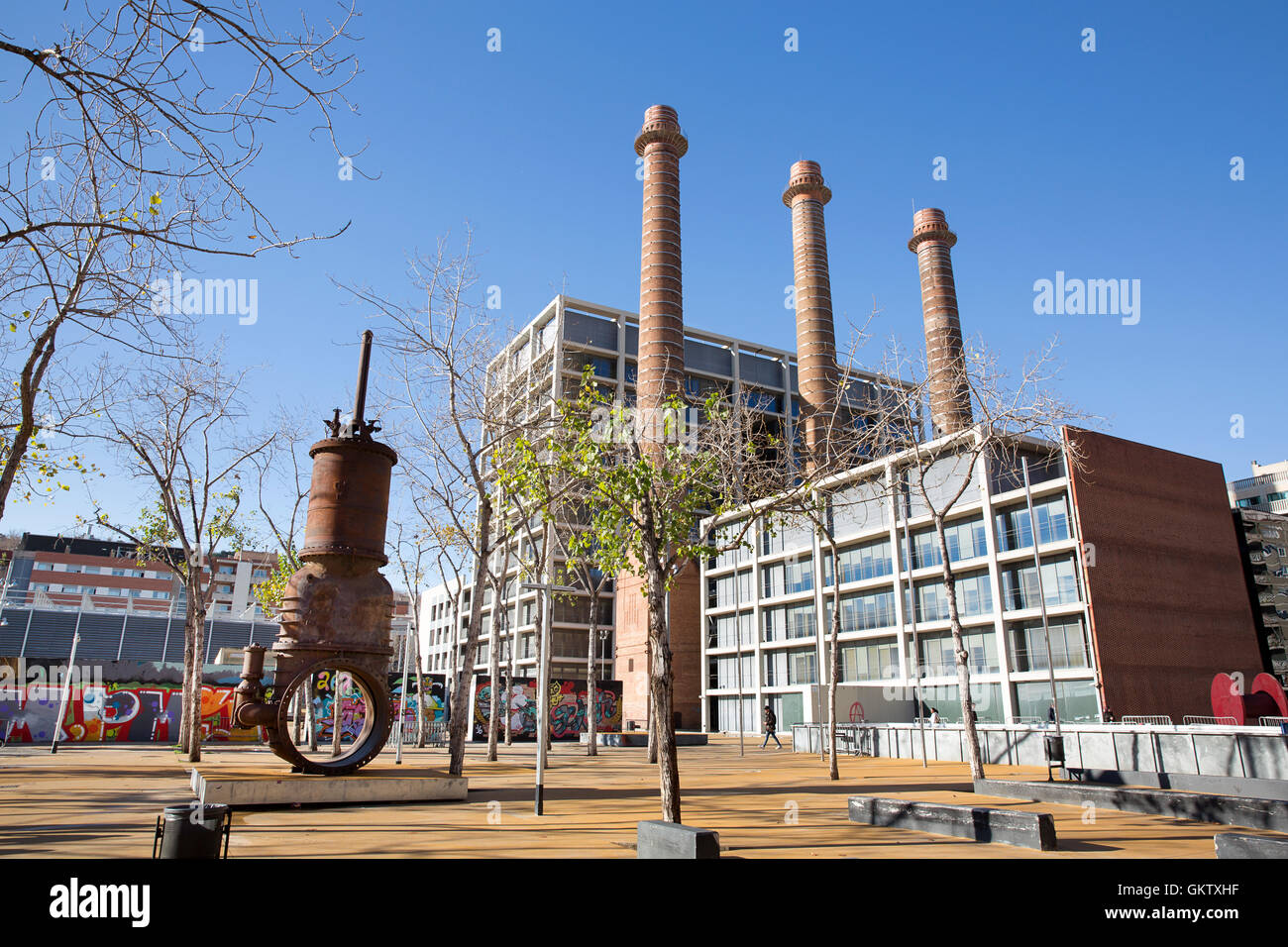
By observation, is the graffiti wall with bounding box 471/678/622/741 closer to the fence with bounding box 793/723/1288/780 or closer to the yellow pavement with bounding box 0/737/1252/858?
the fence with bounding box 793/723/1288/780

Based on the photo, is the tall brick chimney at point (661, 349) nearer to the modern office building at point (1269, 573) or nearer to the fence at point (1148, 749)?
the fence at point (1148, 749)

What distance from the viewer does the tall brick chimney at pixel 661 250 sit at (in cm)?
5122

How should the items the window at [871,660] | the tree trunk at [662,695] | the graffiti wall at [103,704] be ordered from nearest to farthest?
the tree trunk at [662,695]
the graffiti wall at [103,704]
the window at [871,660]

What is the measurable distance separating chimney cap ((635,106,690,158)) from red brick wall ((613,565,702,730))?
101ft

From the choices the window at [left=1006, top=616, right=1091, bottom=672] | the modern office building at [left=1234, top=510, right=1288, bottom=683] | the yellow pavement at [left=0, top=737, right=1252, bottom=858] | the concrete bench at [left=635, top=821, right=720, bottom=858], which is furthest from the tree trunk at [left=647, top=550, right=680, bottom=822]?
the modern office building at [left=1234, top=510, right=1288, bottom=683]

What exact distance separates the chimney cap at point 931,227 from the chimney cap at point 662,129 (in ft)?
66.5

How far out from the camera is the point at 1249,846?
6.34 metres

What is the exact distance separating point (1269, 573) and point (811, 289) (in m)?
47.5

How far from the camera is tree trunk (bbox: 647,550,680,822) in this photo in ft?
31.4

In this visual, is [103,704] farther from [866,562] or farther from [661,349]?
[866,562]

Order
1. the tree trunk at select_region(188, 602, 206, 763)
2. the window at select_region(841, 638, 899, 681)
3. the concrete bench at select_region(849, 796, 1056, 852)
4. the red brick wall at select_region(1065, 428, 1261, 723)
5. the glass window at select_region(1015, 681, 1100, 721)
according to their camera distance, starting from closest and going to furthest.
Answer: the concrete bench at select_region(849, 796, 1056, 852)
the tree trunk at select_region(188, 602, 206, 763)
the glass window at select_region(1015, 681, 1100, 721)
the red brick wall at select_region(1065, 428, 1261, 723)
the window at select_region(841, 638, 899, 681)

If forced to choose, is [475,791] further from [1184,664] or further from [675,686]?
[675,686]

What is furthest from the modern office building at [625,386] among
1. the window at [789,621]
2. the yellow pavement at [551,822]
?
the yellow pavement at [551,822]
